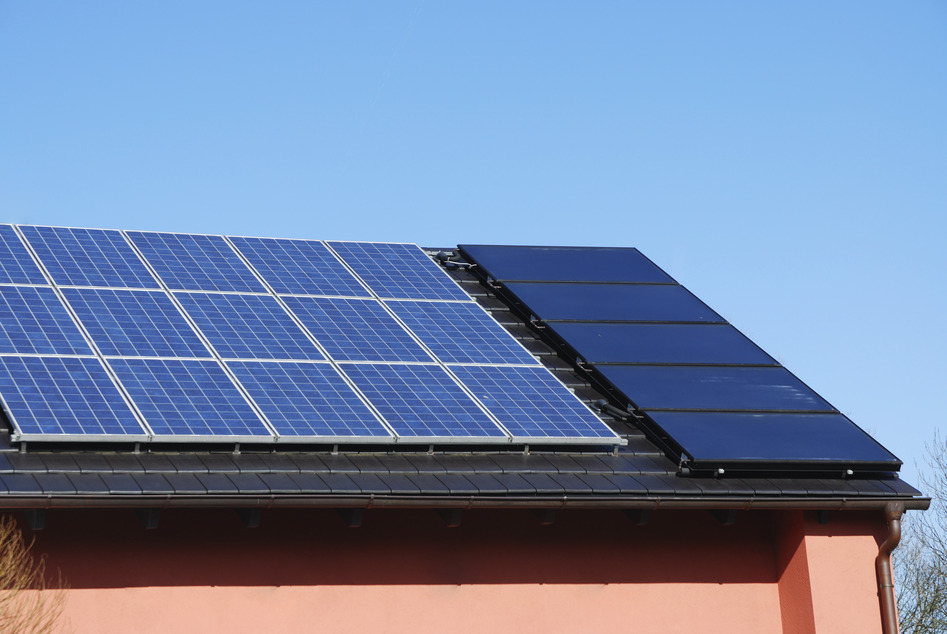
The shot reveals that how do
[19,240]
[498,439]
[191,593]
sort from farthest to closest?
[19,240], [498,439], [191,593]

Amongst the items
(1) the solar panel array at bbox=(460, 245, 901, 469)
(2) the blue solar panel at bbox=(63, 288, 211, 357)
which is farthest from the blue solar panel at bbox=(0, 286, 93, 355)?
(1) the solar panel array at bbox=(460, 245, 901, 469)

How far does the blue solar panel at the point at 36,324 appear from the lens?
12523mm

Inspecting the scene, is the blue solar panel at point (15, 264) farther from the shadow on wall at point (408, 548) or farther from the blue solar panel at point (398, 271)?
the blue solar panel at point (398, 271)

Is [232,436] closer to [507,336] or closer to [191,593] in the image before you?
[191,593]

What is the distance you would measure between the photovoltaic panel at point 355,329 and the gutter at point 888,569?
17.3ft

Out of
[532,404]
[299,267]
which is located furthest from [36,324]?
[532,404]

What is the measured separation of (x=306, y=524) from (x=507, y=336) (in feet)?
13.8

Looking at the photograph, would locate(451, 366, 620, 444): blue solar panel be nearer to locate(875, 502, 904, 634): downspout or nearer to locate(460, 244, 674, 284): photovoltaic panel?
locate(875, 502, 904, 634): downspout

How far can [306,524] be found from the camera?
1218 centimetres

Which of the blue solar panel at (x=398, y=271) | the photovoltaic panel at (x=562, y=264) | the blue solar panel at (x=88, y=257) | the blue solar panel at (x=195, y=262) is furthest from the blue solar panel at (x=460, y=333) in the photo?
the blue solar panel at (x=88, y=257)

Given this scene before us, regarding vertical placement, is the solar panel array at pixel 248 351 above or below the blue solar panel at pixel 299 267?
below

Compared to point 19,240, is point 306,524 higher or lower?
lower

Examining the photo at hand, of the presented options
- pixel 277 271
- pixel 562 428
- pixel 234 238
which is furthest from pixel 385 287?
pixel 562 428

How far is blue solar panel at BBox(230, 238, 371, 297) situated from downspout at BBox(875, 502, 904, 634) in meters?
6.69
